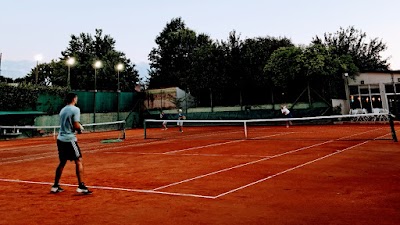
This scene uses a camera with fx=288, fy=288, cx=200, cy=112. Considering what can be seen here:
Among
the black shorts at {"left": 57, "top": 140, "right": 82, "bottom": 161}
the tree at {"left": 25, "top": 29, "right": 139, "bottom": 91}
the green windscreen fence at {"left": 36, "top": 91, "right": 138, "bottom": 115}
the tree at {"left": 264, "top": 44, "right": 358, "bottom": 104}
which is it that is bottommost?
the black shorts at {"left": 57, "top": 140, "right": 82, "bottom": 161}

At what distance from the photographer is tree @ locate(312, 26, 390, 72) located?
40281mm

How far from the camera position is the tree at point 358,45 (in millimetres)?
40281

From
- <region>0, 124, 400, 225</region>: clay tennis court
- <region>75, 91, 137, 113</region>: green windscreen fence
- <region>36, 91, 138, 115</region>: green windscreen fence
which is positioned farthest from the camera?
<region>75, 91, 137, 113</region>: green windscreen fence

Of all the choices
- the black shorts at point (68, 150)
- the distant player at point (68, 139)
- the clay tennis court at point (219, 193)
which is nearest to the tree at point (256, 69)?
the clay tennis court at point (219, 193)

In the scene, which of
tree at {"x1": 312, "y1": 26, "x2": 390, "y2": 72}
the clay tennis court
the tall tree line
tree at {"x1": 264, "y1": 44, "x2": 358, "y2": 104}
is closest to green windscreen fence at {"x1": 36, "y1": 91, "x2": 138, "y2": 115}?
the tall tree line

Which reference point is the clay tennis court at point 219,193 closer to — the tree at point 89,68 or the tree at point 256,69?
the tree at point 256,69

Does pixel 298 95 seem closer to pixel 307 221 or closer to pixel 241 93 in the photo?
pixel 241 93

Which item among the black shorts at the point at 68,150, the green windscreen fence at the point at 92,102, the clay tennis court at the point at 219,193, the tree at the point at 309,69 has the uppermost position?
the tree at the point at 309,69

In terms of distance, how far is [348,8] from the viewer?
2927 centimetres

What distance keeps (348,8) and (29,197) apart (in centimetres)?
3264

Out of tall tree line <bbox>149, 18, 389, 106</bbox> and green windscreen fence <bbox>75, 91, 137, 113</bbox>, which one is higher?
tall tree line <bbox>149, 18, 389, 106</bbox>

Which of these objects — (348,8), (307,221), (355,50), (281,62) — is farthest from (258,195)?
(355,50)

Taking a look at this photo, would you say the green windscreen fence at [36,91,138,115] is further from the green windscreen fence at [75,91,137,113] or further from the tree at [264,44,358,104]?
the tree at [264,44,358,104]

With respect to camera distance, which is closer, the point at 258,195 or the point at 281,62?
the point at 258,195
